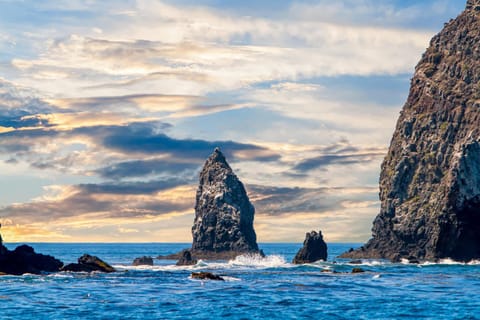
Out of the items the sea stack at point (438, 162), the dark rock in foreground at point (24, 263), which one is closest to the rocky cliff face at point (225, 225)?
the sea stack at point (438, 162)

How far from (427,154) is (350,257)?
3365 centimetres

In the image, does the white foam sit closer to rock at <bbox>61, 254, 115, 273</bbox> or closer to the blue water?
rock at <bbox>61, 254, 115, 273</bbox>

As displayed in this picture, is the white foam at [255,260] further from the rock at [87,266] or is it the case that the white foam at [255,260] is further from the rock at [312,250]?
the rock at [87,266]

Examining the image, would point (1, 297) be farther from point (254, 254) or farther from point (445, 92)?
point (445, 92)

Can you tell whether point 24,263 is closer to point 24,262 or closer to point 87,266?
point 24,262

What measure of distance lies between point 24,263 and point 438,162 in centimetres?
10090

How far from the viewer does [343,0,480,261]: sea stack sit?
141m

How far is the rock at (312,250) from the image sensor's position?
146 meters

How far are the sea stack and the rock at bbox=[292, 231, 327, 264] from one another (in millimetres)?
15782

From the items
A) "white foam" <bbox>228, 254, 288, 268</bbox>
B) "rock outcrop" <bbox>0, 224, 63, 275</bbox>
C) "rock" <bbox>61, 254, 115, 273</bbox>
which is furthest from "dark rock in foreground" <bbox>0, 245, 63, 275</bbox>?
"white foam" <bbox>228, 254, 288, 268</bbox>

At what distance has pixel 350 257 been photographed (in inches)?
7234

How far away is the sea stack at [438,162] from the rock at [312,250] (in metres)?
15.8

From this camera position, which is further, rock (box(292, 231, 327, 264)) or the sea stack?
rock (box(292, 231, 327, 264))

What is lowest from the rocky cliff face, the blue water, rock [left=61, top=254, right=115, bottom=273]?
the blue water
